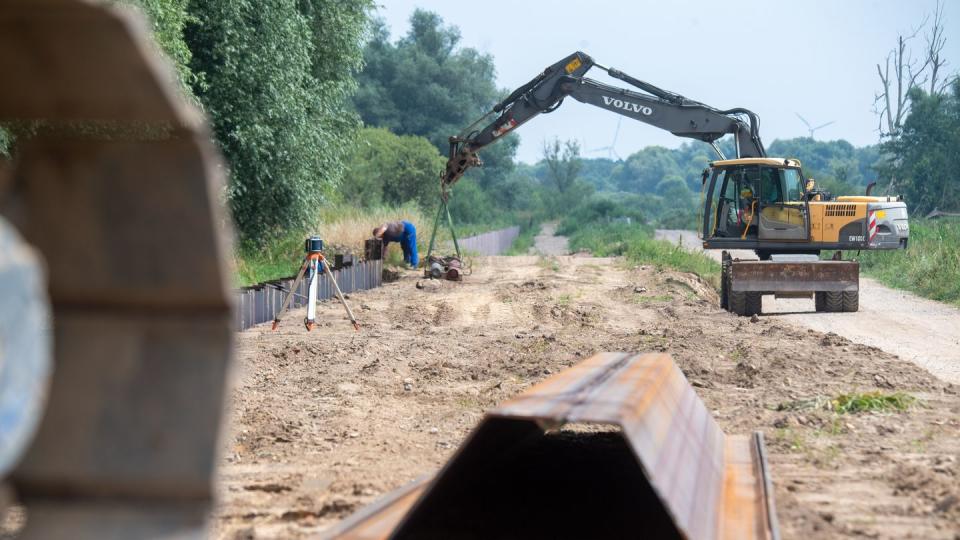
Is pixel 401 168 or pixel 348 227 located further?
pixel 401 168

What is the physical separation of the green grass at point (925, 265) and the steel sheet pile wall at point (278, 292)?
10579 millimetres

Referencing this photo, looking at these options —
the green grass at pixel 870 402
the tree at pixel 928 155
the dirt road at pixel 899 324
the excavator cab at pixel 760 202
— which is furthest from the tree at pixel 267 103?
the tree at pixel 928 155

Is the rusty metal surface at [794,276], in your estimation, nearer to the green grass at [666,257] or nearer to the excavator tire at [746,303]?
the excavator tire at [746,303]

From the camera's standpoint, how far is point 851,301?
50.2ft

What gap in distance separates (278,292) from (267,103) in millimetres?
6528

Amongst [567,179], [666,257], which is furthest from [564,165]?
[666,257]

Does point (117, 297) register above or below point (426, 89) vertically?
below

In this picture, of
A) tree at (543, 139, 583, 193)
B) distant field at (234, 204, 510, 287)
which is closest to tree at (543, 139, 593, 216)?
tree at (543, 139, 583, 193)

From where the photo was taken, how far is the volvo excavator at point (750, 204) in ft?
49.4

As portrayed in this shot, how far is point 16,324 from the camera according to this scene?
2.46 meters

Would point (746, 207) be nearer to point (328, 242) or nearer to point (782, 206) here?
point (782, 206)

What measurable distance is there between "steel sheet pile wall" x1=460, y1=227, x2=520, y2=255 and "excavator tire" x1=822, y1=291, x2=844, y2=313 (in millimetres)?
13833

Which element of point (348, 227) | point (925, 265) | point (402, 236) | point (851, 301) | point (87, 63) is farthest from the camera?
point (348, 227)

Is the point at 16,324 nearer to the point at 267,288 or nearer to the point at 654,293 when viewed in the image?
the point at 267,288
